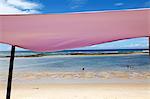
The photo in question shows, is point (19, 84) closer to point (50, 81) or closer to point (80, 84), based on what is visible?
point (50, 81)

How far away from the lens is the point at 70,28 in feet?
11.6

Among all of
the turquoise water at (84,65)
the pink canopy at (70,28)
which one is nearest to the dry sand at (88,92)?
the pink canopy at (70,28)

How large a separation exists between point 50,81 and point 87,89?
3.07 meters

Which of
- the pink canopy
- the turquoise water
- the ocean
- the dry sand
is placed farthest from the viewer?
the ocean

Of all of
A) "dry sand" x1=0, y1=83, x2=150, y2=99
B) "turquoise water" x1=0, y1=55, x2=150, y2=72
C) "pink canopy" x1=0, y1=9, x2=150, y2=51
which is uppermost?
"pink canopy" x1=0, y1=9, x2=150, y2=51

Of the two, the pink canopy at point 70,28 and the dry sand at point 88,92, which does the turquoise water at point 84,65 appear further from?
the pink canopy at point 70,28

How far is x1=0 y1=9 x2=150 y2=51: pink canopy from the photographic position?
134 inches

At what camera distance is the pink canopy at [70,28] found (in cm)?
341

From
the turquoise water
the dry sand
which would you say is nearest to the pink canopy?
the dry sand

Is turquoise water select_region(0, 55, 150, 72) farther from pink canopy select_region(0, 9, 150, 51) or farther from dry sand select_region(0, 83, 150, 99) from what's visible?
pink canopy select_region(0, 9, 150, 51)

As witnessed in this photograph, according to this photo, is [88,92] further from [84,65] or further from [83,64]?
[83,64]

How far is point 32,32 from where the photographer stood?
359 cm

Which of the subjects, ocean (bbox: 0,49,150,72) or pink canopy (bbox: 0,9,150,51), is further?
ocean (bbox: 0,49,150,72)

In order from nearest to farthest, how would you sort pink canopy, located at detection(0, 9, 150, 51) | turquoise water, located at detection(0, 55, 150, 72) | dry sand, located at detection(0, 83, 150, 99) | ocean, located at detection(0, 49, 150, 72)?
pink canopy, located at detection(0, 9, 150, 51) < dry sand, located at detection(0, 83, 150, 99) < turquoise water, located at detection(0, 55, 150, 72) < ocean, located at detection(0, 49, 150, 72)
